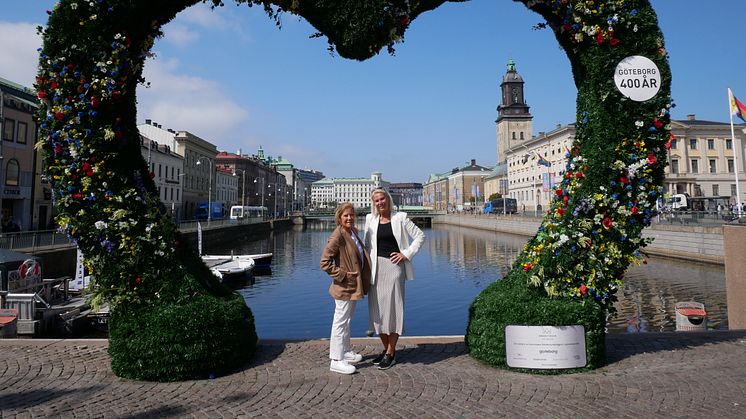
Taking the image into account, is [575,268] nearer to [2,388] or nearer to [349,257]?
[349,257]

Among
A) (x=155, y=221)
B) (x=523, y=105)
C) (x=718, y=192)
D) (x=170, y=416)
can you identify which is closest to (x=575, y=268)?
(x=170, y=416)

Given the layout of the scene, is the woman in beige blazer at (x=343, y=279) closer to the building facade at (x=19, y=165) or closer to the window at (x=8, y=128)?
the building facade at (x=19, y=165)

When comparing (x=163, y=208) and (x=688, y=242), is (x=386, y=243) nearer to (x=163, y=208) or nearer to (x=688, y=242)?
(x=163, y=208)

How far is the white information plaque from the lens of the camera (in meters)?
5.54

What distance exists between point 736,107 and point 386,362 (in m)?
28.7

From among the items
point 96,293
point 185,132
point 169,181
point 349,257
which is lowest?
point 96,293

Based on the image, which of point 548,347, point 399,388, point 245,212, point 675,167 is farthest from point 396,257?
point 245,212

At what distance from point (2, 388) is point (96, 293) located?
53.8 inches

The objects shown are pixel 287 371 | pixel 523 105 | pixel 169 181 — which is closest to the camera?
pixel 287 371

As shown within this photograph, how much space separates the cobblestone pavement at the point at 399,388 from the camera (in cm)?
448

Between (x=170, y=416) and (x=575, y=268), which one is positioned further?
(x=575, y=268)

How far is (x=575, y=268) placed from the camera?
5898mm

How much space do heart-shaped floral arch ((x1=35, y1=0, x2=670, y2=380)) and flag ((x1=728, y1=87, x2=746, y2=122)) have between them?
79.4ft

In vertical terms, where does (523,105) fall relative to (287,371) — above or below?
above
